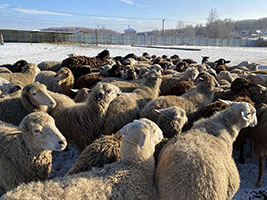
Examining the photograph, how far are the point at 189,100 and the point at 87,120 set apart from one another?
2202 mm

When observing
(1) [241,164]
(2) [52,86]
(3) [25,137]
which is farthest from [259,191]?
(2) [52,86]

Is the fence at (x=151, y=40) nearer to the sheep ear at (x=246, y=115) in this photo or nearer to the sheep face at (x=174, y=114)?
the sheep face at (x=174, y=114)

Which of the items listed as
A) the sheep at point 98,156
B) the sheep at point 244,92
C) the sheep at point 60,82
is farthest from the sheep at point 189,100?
the sheep at point 60,82

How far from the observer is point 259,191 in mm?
3344

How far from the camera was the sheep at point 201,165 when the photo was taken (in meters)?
2.14

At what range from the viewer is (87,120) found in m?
3.92

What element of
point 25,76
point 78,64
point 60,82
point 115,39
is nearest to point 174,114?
point 60,82

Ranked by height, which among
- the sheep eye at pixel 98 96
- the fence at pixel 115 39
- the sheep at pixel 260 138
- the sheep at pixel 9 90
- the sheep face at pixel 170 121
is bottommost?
the sheep at pixel 260 138

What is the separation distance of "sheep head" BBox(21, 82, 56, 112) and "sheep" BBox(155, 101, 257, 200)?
7.99 feet

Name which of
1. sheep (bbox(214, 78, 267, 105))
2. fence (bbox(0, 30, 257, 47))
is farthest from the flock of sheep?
fence (bbox(0, 30, 257, 47))

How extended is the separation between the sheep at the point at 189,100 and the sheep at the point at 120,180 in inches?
44.7

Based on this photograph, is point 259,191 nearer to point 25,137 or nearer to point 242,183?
point 242,183

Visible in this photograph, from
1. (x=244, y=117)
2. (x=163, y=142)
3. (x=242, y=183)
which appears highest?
(x=244, y=117)

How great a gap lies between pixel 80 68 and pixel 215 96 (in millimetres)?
5168
